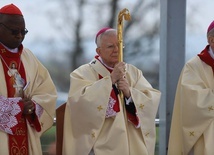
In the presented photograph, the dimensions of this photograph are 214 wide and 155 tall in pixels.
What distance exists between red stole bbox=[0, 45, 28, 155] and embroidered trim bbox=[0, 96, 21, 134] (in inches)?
2.4

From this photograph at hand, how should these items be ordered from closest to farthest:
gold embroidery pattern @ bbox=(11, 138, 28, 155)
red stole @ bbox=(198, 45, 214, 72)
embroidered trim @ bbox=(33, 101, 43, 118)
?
1. gold embroidery pattern @ bbox=(11, 138, 28, 155)
2. embroidered trim @ bbox=(33, 101, 43, 118)
3. red stole @ bbox=(198, 45, 214, 72)

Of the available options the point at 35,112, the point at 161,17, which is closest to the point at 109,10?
the point at 161,17

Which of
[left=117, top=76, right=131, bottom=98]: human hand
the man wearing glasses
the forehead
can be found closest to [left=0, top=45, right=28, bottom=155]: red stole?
the man wearing glasses

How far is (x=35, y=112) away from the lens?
16.0ft

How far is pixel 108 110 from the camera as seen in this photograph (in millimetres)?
4988

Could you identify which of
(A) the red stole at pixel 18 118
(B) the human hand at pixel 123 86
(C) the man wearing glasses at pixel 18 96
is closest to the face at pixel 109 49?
(B) the human hand at pixel 123 86

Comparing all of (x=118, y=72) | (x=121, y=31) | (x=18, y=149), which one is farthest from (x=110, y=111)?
(x=18, y=149)

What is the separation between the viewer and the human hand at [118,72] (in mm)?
4969

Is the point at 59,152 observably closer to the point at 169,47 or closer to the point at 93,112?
the point at 93,112

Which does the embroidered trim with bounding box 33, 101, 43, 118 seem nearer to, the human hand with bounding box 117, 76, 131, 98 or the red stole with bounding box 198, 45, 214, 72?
the human hand with bounding box 117, 76, 131, 98

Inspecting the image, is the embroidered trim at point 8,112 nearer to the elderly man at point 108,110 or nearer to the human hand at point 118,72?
the elderly man at point 108,110

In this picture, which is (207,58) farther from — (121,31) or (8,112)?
(8,112)

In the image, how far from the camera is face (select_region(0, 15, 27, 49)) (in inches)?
190

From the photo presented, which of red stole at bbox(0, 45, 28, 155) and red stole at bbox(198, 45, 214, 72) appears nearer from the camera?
red stole at bbox(0, 45, 28, 155)
